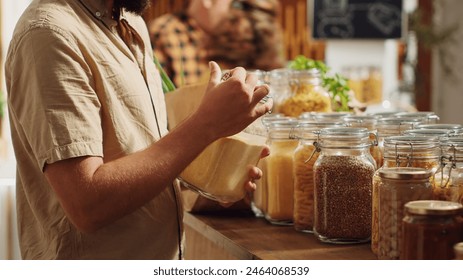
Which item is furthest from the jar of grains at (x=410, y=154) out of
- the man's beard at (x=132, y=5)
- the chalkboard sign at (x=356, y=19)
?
the chalkboard sign at (x=356, y=19)

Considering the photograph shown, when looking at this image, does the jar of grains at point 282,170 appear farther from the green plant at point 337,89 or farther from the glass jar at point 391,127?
the green plant at point 337,89

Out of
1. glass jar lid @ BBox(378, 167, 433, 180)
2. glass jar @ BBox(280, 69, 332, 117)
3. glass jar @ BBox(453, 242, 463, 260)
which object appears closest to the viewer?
glass jar @ BBox(453, 242, 463, 260)

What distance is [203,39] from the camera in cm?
311

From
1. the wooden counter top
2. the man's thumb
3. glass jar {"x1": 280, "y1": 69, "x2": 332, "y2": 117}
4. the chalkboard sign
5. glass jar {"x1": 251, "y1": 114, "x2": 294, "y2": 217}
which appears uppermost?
the chalkboard sign

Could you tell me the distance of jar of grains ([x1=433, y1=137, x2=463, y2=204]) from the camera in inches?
39.9

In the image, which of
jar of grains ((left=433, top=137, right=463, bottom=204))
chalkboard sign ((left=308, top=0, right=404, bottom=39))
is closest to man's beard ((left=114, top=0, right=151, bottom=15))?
jar of grains ((left=433, top=137, right=463, bottom=204))

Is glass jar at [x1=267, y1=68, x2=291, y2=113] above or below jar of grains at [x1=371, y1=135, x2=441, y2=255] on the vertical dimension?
above

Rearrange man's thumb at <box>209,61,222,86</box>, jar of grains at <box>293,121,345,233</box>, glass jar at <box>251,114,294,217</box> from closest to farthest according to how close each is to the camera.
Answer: man's thumb at <box>209,61,222,86</box> → jar of grains at <box>293,121,345,233</box> → glass jar at <box>251,114,294,217</box>

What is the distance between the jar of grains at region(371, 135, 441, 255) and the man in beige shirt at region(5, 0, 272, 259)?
0.20 m

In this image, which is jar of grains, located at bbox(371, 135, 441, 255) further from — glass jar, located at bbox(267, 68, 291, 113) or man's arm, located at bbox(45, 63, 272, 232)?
glass jar, located at bbox(267, 68, 291, 113)

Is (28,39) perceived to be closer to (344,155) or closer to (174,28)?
(344,155)

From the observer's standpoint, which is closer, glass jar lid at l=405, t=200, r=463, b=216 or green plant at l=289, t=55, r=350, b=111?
glass jar lid at l=405, t=200, r=463, b=216
